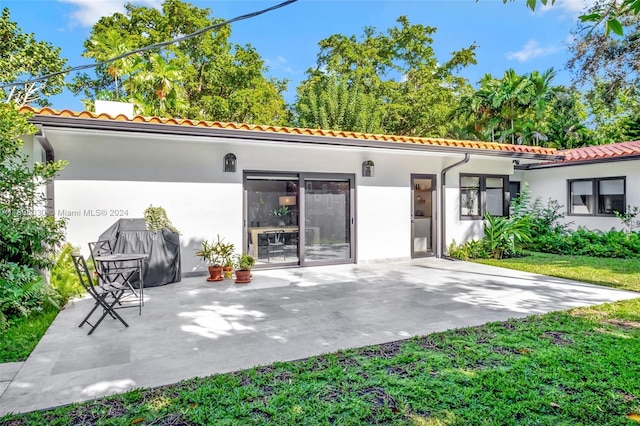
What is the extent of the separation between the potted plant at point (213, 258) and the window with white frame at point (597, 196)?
36.5ft

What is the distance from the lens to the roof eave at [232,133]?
5789mm

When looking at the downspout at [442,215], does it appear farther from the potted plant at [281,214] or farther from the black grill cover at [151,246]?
the black grill cover at [151,246]

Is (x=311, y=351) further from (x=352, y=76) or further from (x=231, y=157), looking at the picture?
(x=352, y=76)

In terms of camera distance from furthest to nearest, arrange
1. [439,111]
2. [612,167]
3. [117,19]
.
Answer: [439,111] < [117,19] < [612,167]

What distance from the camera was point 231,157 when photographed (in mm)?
7863

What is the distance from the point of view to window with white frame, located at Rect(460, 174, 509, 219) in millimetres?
10547

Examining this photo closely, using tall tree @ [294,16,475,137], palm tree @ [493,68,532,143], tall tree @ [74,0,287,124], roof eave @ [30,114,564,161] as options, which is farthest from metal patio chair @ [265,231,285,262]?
tall tree @ [294,16,475,137]

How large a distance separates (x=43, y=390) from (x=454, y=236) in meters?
9.44

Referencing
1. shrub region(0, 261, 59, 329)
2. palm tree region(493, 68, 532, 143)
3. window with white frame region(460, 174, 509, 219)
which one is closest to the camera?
shrub region(0, 261, 59, 329)

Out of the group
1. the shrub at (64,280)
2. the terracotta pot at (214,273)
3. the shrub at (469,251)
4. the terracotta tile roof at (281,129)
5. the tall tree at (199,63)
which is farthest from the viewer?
the tall tree at (199,63)

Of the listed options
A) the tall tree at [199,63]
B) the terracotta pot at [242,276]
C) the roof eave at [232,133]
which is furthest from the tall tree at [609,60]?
the tall tree at [199,63]

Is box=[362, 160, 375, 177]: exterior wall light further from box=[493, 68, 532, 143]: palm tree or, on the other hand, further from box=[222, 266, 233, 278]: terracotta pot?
box=[493, 68, 532, 143]: palm tree

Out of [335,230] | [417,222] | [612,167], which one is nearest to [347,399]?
[335,230]

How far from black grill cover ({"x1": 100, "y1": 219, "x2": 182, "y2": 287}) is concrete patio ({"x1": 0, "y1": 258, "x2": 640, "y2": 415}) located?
258mm
